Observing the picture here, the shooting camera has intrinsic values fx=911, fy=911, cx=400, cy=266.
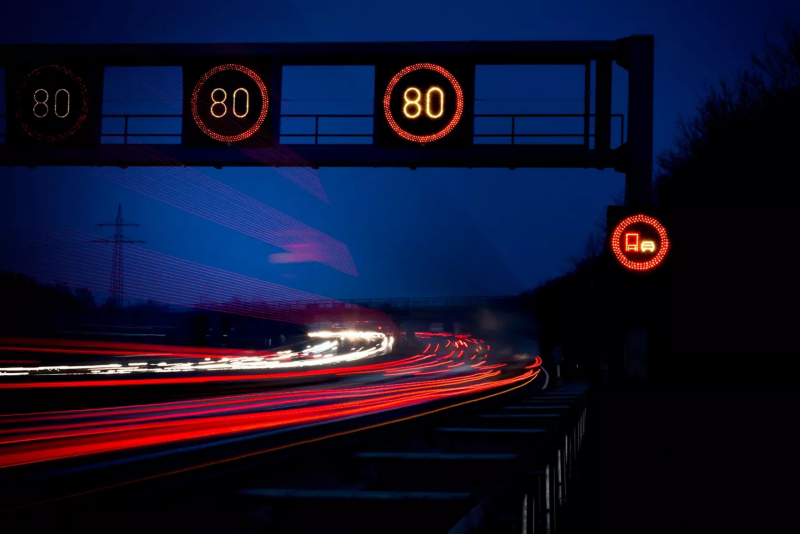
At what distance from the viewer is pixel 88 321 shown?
31.1m

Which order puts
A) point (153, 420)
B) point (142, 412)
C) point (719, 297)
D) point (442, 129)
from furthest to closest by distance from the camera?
point (142, 412)
point (153, 420)
point (442, 129)
point (719, 297)

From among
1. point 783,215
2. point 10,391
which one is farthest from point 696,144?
point 783,215

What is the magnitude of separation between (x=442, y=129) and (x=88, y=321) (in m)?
23.2

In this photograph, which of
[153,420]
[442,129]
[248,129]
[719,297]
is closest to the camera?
[719,297]

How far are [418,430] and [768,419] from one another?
13.7 ft

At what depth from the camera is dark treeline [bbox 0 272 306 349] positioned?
28.3 m

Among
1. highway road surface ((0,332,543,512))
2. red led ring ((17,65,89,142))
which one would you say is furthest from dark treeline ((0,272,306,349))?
red led ring ((17,65,89,142))

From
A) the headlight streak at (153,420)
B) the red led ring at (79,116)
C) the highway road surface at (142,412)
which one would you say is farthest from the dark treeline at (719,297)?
the red led ring at (79,116)

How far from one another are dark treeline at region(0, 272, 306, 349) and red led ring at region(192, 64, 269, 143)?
17.2 metres

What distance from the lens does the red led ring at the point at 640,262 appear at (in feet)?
21.6

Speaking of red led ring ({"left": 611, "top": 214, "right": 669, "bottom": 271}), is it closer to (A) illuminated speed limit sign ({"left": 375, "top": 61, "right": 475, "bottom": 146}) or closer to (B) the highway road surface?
(B) the highway road surface

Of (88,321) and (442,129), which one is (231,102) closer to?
(442,129)

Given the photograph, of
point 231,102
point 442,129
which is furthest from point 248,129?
point 442,129

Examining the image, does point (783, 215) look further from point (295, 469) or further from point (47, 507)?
point (47, 507)
